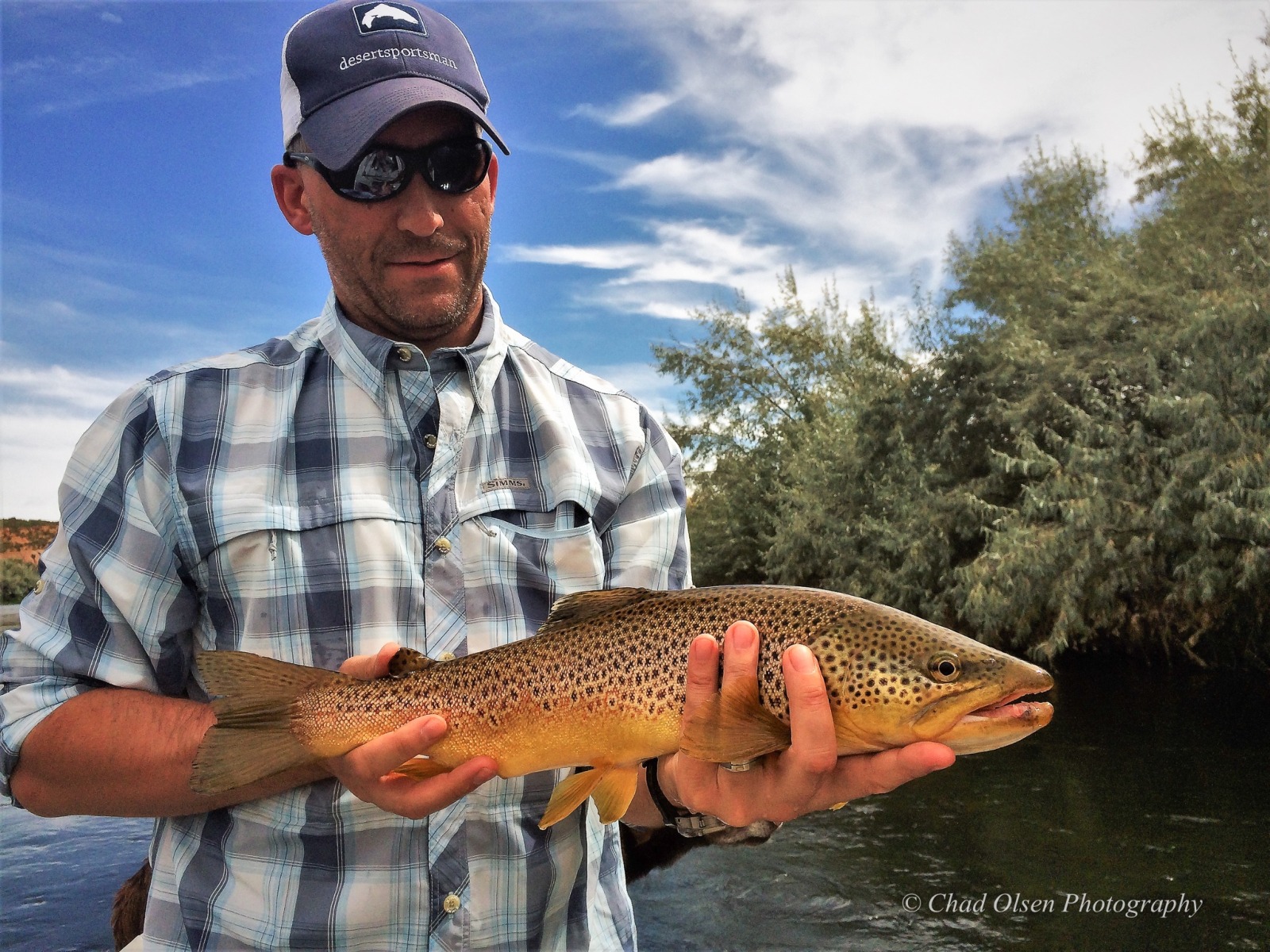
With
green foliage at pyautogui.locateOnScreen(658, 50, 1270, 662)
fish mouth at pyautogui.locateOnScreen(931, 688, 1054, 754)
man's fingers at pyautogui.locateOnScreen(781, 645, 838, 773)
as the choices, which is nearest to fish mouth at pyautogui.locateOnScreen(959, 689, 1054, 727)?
fish mouth at pyautogui.locateOnScreen(931, 688, 1054, 754)

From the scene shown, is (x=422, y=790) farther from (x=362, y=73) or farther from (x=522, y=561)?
(x=362, y=73)

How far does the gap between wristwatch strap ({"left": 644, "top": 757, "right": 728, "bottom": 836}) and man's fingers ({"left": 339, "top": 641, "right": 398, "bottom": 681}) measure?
30.3 inches

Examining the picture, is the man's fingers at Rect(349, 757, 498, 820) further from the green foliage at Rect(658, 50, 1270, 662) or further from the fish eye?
the green foliage at Rect(658, 50, 1270, 662)

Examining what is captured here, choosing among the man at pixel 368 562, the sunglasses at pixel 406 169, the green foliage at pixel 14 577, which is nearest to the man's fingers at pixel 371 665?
the man at pixel 368 562

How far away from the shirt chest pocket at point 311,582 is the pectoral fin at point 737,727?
815mm

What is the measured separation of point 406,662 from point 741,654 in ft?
2.80

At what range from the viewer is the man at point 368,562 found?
7.63 ft

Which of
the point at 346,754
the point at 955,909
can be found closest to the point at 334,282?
the point at 346,754

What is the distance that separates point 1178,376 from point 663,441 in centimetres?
1431

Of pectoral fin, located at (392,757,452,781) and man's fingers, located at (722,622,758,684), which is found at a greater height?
man's fingers, located at (722,622,758,684)

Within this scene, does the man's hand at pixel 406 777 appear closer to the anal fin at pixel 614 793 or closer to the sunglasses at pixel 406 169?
the anal fin at pixel 614 793

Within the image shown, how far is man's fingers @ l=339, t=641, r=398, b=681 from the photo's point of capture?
7.93 ft

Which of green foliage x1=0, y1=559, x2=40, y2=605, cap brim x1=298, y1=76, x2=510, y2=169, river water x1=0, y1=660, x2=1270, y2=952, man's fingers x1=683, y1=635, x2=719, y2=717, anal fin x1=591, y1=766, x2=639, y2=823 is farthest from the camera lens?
green foliage x1=0, y1=559, x2=40, y2=605

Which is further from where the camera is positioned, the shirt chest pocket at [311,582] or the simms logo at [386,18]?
the simms logo at [386,18]
